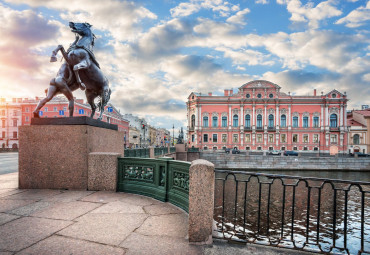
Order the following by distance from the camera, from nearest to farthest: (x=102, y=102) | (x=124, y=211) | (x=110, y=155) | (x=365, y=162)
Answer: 1. (x=124, y=211)
2. (x=110, y=155)
3. (x=102, y=102)
4. (x=365, y=162)

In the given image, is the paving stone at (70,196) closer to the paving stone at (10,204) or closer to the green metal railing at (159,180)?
the paving stone at (10,204)

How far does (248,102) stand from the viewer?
49906 millimetres

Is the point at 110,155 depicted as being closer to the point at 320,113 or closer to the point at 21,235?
the point at 21,235

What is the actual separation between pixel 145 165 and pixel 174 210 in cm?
113

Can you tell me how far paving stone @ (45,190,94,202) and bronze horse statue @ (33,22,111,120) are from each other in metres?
1.83

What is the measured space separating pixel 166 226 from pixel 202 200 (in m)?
0.71

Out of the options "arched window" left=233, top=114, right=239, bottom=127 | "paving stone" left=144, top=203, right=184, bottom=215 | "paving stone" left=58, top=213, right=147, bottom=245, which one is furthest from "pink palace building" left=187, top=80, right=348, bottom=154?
"paving stone" left=58, top=213, right=147, bottom=245

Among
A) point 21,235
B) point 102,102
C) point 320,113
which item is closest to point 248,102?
point 320,113

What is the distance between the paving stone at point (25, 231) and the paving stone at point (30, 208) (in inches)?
9.6

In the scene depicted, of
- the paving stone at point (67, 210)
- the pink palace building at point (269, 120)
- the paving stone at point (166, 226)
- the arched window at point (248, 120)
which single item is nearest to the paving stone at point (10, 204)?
the paving stone at point (67, 210)

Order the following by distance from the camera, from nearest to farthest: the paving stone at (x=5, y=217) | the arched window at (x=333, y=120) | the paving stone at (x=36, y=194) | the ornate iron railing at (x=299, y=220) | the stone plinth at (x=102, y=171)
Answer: the paving stone at (x=5, y=217)
the paving stone at (x=36, y=194)
the stone plinth at (x=102, y=171)
the ornate iron railing at (x=299, y=220)
the arched window at (x=333, y=120)

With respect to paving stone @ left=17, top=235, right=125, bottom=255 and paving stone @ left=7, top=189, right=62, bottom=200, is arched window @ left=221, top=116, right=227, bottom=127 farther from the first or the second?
paving stone @ left=17, top=235, right=125, bottom=255

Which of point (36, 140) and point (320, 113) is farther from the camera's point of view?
point (320, 113)

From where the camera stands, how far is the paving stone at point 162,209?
11.5 ft
